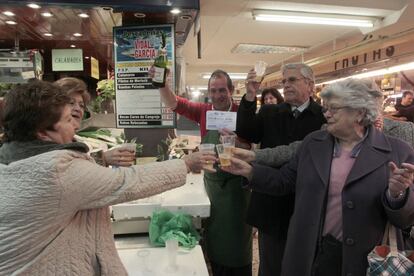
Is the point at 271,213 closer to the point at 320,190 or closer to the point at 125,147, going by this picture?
the point at 320,190

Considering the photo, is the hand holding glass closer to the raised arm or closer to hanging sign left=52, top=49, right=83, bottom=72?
the raised arm

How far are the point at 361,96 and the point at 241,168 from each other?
794mm

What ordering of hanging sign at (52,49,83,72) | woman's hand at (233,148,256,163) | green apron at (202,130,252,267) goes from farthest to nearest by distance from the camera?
hanging sign at (52,49,83,72)
green apron at (202,130,252,267)
woman's hand at (233,148,256,163)

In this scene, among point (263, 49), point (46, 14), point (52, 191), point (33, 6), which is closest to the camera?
point (52, 191)

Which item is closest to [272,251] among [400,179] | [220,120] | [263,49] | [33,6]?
[220,120]

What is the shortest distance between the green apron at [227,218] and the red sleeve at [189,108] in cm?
46

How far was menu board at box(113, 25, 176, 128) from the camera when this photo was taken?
2846 mm

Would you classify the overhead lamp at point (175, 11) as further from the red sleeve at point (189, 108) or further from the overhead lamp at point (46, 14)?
the overhead lamp at point (46, 14)

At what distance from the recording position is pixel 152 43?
2.85m

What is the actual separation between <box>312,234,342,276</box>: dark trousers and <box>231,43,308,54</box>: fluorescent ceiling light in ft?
21.1

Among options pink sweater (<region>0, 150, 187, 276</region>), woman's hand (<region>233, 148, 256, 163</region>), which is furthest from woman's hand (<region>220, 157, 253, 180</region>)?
pink sweater (<region>0, 150, 187, 276</region>)

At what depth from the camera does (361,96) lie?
6.08 ft

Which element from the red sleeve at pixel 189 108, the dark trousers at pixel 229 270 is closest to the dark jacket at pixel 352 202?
the dark trousers at pixel 229 270

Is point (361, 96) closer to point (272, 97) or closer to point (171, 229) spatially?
point (171, 229)
